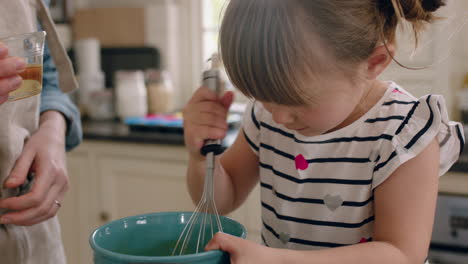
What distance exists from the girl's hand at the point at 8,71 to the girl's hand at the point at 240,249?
0.28 metres

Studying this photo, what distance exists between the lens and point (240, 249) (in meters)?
0.54

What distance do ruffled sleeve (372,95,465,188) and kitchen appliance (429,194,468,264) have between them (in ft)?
2.35

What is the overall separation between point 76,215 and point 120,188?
234mm

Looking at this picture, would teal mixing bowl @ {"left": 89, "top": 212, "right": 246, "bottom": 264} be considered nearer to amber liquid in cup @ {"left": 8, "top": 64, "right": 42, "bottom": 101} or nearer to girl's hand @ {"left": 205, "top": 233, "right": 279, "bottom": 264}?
girl's hand @ {"left": 205, "top": 233, "right": 279, "bottom": 264}

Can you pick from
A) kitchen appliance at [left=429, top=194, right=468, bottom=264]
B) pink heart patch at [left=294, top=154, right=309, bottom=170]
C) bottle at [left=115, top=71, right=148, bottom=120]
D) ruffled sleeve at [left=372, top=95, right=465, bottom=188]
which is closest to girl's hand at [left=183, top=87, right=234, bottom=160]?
pink heart patch at [left=294, top=154, right=309, bottom=170]

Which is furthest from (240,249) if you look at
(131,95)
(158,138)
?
(131,95)

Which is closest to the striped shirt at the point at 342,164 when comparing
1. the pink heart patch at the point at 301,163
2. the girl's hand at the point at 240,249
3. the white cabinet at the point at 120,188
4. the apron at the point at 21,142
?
the pink heart patch at the point at 301,163

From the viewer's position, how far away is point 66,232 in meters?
2.02

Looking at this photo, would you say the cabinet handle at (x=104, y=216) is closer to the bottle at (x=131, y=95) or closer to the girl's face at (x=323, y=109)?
the bottle at (x=131, y=95)

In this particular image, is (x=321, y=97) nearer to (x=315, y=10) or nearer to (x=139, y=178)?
(x=315, y=10)

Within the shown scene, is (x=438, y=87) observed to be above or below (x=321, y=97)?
below

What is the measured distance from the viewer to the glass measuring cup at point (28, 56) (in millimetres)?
657

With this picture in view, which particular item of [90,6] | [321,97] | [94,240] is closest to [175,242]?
[94,240]

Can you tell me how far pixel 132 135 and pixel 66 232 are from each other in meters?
0.52
